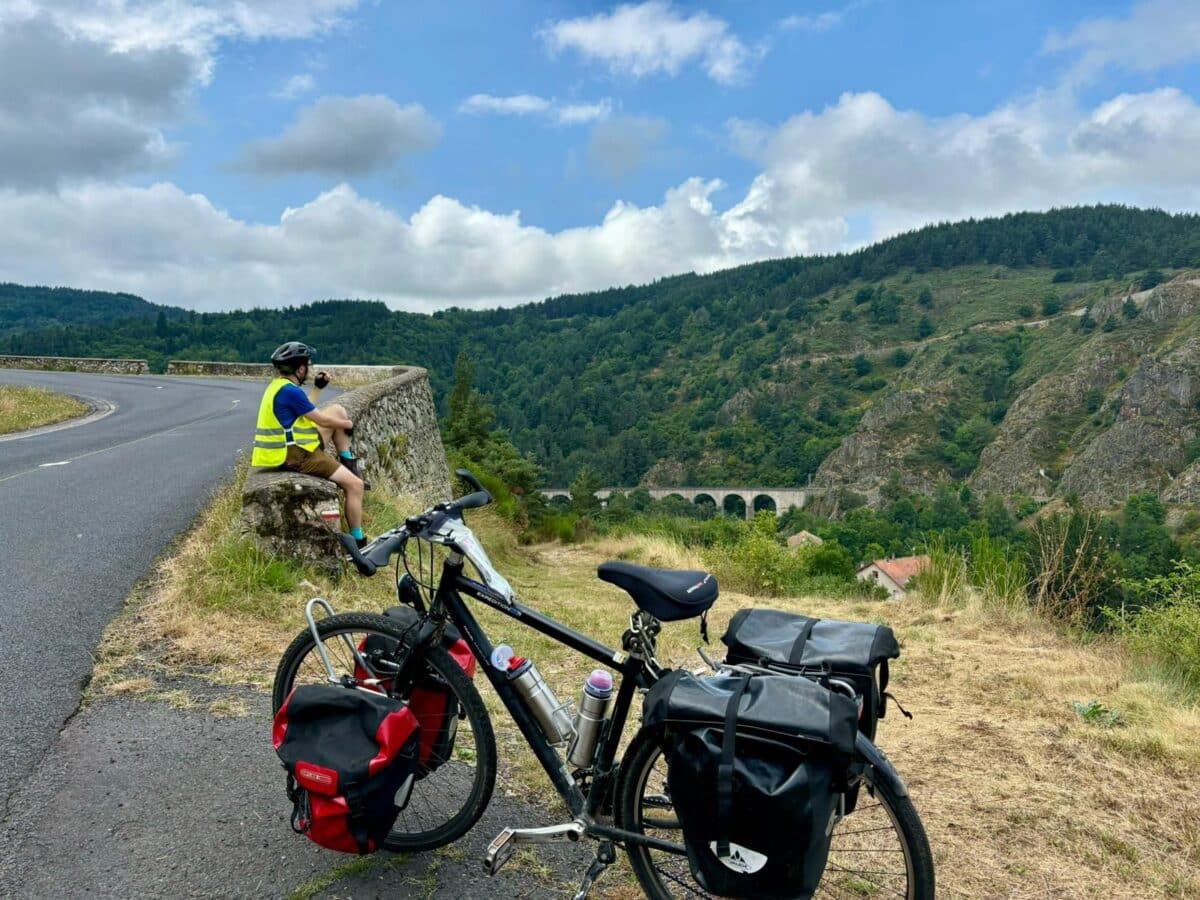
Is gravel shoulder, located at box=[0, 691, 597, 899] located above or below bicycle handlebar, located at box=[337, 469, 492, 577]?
below

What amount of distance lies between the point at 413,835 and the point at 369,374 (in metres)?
21.6

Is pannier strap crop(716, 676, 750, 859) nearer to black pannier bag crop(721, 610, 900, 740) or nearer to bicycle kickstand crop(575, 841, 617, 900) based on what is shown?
black pannier bag crop(721, 610, 900, 740)

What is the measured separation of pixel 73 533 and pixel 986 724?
6.77 metres

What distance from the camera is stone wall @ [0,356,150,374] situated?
31.6 meters

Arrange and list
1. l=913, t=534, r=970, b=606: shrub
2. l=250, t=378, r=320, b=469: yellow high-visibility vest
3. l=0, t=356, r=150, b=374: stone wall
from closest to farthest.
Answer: l=250, t=378, r=320, b=469: yellow high-visibility vest → l=913, t=534, r=970, b=606: shrub → l=0, t=356, r=150, b=374: stone wall

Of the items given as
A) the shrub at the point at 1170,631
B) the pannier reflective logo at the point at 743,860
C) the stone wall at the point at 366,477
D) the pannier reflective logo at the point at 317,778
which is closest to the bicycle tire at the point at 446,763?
the pannier reflective logo at the point at 317,778

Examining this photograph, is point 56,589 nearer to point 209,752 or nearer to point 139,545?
point 139,545

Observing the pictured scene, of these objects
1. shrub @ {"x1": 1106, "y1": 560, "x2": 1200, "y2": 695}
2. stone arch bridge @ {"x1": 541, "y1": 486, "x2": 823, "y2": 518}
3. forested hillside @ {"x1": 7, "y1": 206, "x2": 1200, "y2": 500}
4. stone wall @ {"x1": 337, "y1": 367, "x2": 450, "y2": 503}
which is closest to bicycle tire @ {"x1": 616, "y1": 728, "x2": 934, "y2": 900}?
shrub @ {"x1": 1106, "y1": 560, "x2": 1200, "y2": 695}

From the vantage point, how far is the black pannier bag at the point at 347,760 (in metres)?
2.46

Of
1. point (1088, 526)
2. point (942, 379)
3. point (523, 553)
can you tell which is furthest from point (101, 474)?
point (942, 379)

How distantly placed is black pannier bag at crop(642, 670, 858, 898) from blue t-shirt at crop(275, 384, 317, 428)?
4.79 m

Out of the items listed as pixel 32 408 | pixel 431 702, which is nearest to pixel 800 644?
pixel 431 702

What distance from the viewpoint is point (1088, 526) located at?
7.39 m

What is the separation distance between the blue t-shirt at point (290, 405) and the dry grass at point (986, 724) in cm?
91
